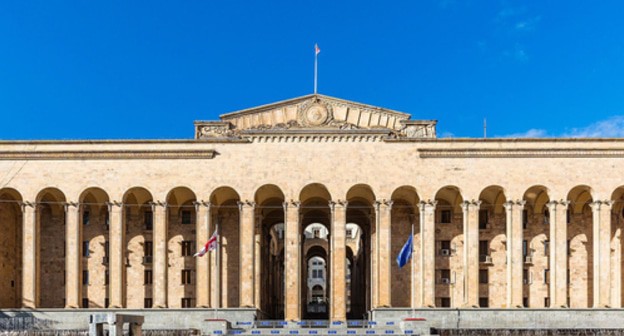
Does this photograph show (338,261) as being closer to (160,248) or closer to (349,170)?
(349,170)

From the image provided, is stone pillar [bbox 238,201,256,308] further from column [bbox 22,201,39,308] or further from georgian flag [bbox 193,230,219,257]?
column [bbox 22,201,39,308]

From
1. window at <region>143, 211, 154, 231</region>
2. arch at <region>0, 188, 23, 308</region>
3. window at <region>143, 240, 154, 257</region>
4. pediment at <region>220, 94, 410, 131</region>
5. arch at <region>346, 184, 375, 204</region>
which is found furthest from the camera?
window at <region>143, 211, 154, 231</region>

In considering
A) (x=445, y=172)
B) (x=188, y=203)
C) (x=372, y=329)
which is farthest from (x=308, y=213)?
(x=372, y=329)

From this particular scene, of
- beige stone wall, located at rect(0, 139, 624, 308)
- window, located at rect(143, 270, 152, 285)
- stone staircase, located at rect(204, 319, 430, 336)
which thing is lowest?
stone staircase, located at rect(204, 319, 430, 336)

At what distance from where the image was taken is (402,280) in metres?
44.7

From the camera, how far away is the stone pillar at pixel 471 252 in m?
41.3

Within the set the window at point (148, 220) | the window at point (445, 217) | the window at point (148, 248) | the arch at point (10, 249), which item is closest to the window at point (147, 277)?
the window at point (148, 248)

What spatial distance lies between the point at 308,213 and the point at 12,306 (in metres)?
21.0

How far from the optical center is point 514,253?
4106cm

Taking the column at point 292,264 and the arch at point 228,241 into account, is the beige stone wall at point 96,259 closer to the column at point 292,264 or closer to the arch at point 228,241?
the arch at point 228,241

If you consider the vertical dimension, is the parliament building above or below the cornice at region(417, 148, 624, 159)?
below

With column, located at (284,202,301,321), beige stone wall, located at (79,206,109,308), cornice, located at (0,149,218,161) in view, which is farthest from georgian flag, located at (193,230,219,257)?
beige stone wall, located at (79,206,109,308)

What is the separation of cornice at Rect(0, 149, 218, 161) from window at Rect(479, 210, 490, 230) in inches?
701

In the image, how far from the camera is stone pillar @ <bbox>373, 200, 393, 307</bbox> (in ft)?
136
